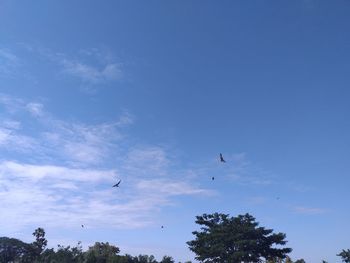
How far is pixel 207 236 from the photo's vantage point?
163ft

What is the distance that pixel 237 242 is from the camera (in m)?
A: 46.1

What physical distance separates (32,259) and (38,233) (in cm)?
569

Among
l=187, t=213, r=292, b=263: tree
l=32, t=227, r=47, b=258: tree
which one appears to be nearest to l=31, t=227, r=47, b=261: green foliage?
l=32, t=227, r=47, b=258: tree

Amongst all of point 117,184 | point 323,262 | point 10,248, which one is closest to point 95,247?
point 10,248

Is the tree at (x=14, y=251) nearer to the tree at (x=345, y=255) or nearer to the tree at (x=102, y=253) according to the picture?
the tree at (x=102, y=253)

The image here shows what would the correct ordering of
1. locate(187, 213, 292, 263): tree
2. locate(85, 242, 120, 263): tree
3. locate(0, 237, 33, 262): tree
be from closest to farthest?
locate(187, 213, 292, 263): tree, locate(85, 242, 120, 263): tree, locate(0, 237, 33, 262): tree

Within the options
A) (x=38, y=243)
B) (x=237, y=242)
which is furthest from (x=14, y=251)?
(x=237, y=242)

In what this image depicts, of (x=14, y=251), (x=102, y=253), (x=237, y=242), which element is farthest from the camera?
(x=14, y=251)

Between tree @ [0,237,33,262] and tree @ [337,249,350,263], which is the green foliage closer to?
tree @ [0,237,33,262]

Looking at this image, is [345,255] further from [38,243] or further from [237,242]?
[38,243]

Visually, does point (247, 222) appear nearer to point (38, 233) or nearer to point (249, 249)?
point (249, 249)

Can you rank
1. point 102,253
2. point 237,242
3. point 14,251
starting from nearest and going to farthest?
point 237,242, point 102,253, point 14,251

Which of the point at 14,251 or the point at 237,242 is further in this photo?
the point at 14,251

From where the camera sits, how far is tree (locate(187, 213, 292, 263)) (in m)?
46.1
